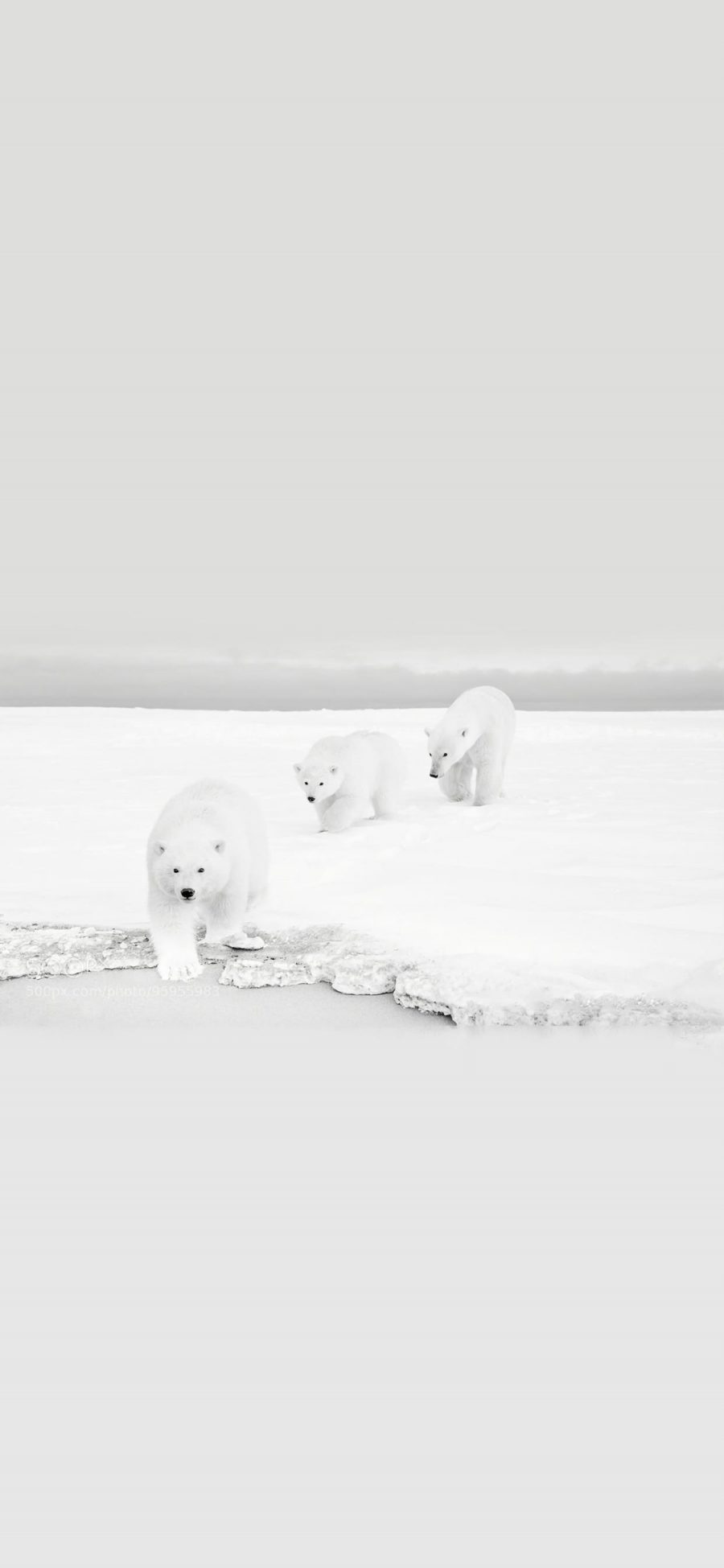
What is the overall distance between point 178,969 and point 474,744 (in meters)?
4.38

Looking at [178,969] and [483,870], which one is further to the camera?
[483,870]

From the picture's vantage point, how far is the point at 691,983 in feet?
12.0

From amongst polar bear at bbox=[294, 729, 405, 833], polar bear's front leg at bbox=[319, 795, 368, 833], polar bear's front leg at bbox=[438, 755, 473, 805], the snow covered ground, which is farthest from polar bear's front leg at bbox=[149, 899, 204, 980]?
polar bear's front leg at bbox=[438, 755, 473, 805]

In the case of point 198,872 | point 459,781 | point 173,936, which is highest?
point 459,781

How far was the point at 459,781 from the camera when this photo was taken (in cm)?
823

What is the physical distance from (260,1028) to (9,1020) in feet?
2.99

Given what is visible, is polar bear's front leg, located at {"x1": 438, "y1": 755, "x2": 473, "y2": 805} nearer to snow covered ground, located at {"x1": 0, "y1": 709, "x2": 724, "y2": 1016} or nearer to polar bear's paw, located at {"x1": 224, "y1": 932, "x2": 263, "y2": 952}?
snow covered ground, located at {"x1": 0, "y1": 709, "x2": 724, "y2": 1016}

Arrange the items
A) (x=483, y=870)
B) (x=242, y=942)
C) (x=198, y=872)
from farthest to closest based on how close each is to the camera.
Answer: (x=483, y=870)
(x=242, y=942)
(x=198, y=872)

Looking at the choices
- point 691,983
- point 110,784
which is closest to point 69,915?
point 691,983

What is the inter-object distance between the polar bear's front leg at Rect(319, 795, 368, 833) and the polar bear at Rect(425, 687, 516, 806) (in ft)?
2.67

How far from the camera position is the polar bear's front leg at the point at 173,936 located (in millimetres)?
3998

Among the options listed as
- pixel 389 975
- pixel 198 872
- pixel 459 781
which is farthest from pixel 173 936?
pixel 459 781

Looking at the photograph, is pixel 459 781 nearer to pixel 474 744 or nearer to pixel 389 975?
pixel 474 744

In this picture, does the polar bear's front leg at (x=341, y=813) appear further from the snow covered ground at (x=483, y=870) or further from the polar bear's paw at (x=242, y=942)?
the polar bear's paw at (x=242, y=942)
